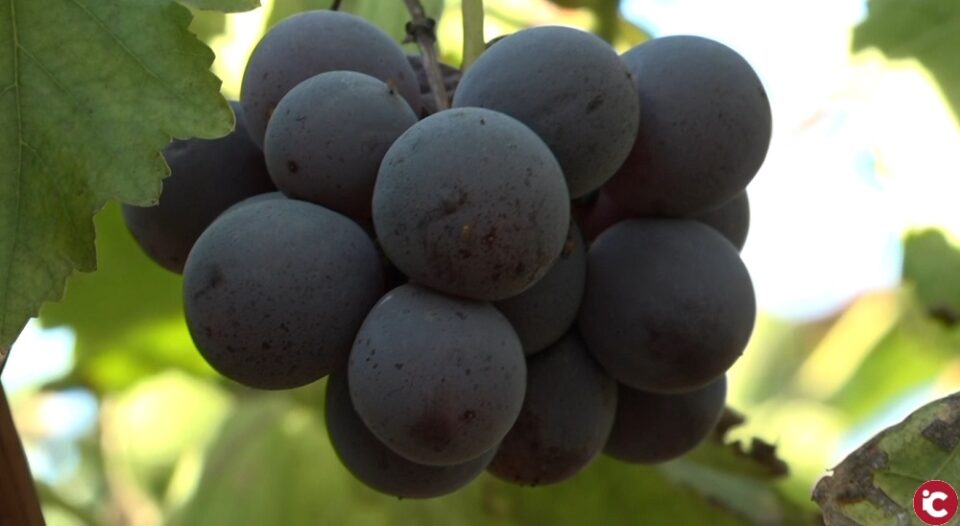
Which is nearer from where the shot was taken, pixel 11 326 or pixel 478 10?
pixel 11 326

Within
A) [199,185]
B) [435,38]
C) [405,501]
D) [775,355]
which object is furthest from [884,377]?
[199,185]

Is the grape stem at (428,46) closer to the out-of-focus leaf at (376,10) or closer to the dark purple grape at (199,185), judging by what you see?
the dark purple grape at (199,185)

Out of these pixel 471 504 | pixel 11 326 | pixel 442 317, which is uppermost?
pixel 442 317

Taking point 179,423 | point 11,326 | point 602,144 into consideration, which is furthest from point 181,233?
point 179,423

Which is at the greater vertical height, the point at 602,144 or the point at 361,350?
the point at 602,144

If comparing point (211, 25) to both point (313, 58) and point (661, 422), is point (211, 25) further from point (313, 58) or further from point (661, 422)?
point (661, 422)

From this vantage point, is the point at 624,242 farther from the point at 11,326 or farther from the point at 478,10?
the point at 11,326

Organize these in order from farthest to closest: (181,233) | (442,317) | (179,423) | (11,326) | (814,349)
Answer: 1. (814,349)
2. (179,423)
3. (181,233)
4. (11,326)
5. (442,317)
